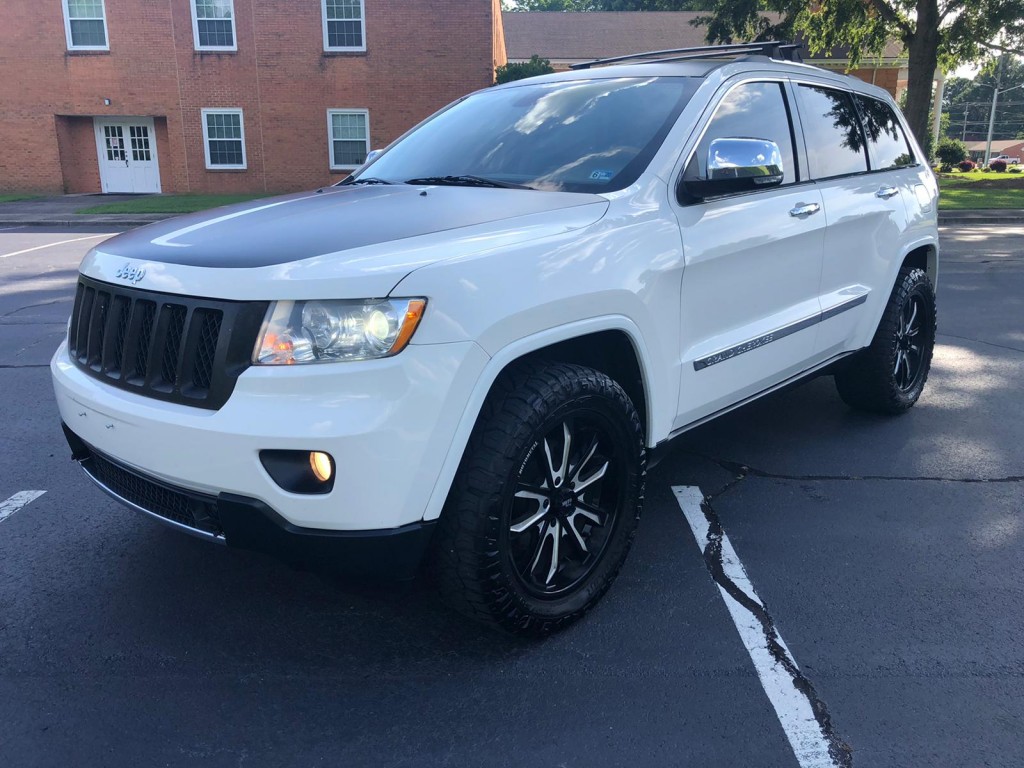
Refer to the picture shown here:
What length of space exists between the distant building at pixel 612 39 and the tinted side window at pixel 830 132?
2832cm

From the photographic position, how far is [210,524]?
2.67 meters

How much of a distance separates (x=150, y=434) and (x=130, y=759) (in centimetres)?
93

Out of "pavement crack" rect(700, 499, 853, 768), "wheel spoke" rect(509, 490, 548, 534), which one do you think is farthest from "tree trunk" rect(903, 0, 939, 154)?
"wheel spoke" rect(509, 490, 548, 534)

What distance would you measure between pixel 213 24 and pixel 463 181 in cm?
2377

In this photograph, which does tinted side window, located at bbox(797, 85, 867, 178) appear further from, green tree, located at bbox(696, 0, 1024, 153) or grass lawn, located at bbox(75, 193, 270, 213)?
green tree, located at bbox(696, 0, 1024, 153)

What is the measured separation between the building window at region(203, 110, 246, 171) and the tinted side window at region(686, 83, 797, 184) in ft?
77.4

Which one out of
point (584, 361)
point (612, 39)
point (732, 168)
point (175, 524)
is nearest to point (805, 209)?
point (732, 168)

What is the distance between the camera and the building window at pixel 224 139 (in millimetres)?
25047

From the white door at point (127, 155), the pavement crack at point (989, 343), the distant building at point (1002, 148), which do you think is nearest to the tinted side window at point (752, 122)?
the pavement crack at point (989, 343)

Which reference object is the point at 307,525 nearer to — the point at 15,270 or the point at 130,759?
the point at 130,759

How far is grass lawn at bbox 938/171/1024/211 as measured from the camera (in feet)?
67.4

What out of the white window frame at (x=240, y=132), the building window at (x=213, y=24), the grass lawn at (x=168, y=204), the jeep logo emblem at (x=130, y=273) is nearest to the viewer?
the jeep logo emblem at (x=130, y=273)

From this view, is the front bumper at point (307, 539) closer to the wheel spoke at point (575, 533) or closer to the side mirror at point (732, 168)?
the wheel spoke at point (575, 533)

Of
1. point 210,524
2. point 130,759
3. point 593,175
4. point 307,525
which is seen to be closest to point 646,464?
point 593,175
